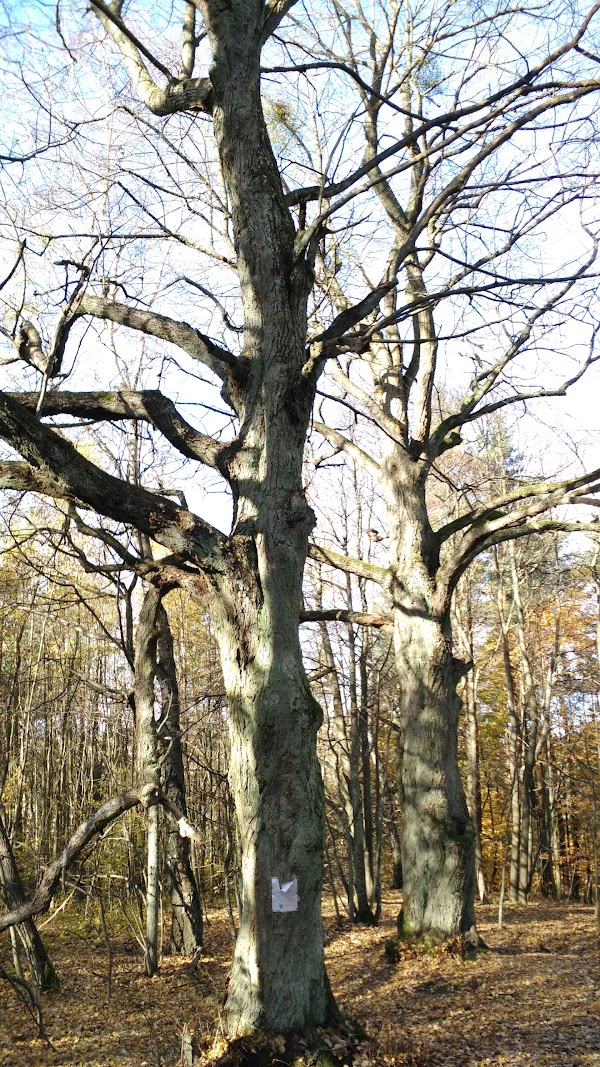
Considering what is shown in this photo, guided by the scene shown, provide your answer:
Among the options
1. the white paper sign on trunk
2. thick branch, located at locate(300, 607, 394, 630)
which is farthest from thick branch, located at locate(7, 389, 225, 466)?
thick branch, located at locate(300, 607, 394, 630)

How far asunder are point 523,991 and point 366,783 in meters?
5.60

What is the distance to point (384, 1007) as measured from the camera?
6.28m

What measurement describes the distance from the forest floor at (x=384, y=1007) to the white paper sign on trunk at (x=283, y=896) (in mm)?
694

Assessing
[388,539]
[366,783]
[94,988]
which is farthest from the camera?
[366,783]

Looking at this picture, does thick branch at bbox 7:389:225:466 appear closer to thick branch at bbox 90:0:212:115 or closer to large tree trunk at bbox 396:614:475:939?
thick branch at bbox 90:0:212:115

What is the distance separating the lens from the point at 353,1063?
3891 millimetres

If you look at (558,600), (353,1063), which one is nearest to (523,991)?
(353,1063)

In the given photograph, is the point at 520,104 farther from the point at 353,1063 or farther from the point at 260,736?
the point at 353,1063

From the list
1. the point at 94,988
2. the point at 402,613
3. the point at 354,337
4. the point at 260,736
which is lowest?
the point at 94,988

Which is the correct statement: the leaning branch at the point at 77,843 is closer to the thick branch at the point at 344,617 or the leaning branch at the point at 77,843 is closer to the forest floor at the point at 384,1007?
the forest floor at the point at 384,1007

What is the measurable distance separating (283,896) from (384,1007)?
125 inches

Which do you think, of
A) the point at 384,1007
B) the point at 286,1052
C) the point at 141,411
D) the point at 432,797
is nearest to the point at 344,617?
the point at 432,797

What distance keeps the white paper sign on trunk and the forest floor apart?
694mm

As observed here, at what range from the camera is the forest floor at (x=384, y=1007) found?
15.9 ft
